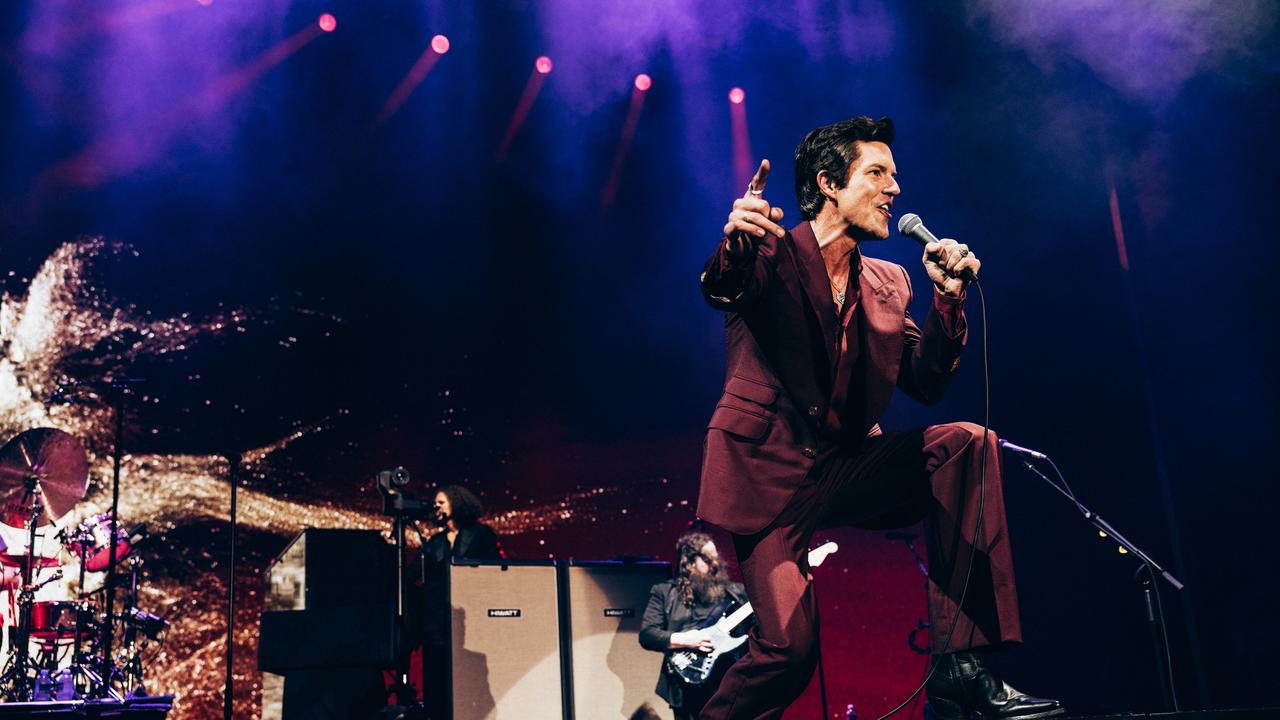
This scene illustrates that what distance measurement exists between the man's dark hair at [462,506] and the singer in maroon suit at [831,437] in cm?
498

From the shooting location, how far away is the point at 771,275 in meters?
2.59

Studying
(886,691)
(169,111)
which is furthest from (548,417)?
(169,111)

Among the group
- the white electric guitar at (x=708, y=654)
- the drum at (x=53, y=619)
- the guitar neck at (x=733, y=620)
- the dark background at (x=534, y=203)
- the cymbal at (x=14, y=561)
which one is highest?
the dark background at (x=534, y=203)

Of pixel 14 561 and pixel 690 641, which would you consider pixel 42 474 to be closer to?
pixel 14 561

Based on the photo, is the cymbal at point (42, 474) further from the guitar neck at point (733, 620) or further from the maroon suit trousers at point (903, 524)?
the maroon suit trousers at point (903, 524)

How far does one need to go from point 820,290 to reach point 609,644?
433cm

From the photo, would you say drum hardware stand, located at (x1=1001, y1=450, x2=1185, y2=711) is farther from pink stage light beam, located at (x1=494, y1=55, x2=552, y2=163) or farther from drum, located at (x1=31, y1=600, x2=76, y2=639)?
drum, located at (x1=31, y1=600, x2=76, y2=639)

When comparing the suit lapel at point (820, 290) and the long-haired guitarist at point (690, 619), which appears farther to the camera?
the long-haired guitarist at point (690, 619)

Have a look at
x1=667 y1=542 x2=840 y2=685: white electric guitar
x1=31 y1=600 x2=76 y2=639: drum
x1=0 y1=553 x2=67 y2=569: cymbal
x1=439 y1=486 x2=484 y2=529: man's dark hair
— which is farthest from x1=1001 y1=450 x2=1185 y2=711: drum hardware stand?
x1=0 y1=553 x2=67 y2=569: cymbal

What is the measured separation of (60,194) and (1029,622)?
299 inches

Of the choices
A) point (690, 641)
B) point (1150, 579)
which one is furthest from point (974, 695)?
point (690, 641)

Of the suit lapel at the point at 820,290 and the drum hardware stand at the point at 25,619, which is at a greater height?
the suit lapel at the point at 820,290

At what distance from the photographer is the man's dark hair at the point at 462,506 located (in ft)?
24.2

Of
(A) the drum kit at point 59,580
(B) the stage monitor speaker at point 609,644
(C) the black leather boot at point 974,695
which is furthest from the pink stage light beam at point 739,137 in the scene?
(C) the black leather boot at point 974,695
